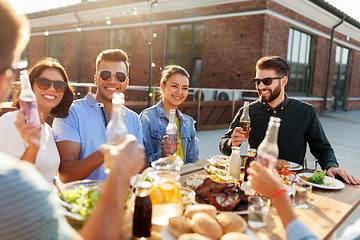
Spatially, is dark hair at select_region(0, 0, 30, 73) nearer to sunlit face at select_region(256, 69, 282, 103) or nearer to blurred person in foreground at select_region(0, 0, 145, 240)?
blurred person in foreground at select_region(0, 0, 145, 240)

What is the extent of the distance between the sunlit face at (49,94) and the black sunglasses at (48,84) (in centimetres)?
2

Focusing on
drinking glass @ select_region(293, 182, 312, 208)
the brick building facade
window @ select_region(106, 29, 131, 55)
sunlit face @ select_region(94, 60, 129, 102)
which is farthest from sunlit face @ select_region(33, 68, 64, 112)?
window @ select_region(106, 29, 131, 55)

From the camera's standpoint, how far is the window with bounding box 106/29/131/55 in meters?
13.9

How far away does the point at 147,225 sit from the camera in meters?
1.22

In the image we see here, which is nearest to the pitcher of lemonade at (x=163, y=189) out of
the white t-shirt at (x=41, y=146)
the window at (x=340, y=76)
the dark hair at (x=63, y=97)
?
the white t-shirt at (x=41, y=146)

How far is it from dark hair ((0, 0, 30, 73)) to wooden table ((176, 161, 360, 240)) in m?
1.23

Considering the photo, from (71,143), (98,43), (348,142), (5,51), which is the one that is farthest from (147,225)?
(98,43)

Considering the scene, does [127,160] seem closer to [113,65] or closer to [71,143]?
[71,143]

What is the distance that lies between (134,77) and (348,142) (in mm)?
9623

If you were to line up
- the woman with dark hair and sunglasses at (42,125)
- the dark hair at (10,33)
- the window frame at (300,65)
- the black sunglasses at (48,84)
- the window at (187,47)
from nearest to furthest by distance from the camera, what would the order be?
1. the dark hair at (10,33)
2. the woman with dark hair and sunglasses at (42,125)
3. the black sunglasses at (48,84)
4. the window at (187,47)
5. the window frame at (300,65)

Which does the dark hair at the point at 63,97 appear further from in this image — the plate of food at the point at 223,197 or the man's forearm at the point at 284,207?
the man's forearm at the point at 284,207

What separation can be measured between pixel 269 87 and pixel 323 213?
1629mm

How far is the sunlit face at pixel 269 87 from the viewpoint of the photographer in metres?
2.95


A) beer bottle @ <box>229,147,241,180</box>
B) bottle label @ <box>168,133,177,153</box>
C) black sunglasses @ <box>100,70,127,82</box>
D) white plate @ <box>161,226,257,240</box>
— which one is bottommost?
white plate @ <box>161,226,257,240</box>
